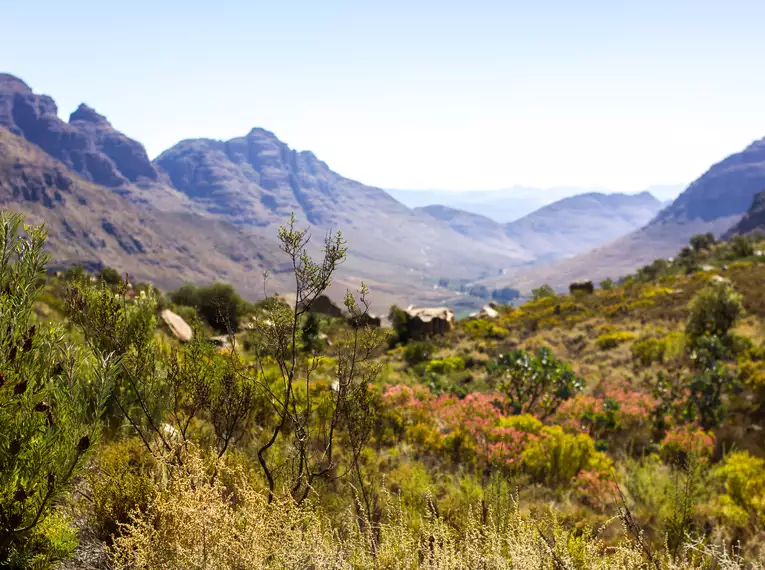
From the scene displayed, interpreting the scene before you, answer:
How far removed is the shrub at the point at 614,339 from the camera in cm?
1658

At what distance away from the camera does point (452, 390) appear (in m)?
12.3

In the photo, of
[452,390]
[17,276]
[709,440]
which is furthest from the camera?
[452,390]

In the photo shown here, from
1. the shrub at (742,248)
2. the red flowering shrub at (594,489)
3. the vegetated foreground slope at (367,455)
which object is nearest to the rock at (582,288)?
→ the shrub at (742,248)

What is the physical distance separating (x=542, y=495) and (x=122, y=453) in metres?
5.24

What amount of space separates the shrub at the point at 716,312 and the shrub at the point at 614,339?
2082mm

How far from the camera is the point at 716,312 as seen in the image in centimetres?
1435

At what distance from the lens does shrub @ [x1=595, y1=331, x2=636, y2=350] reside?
1658 centimetres

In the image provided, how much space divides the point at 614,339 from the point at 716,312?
325cm

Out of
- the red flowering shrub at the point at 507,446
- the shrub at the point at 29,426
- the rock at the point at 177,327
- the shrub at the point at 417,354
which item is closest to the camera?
the shrub at the point at 29,426

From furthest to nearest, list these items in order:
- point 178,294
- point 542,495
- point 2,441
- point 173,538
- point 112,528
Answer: point 178,294
point 542,495
point 112,528
point 173,538
point 2,441

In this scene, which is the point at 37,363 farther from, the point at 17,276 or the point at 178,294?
the point at 178,294

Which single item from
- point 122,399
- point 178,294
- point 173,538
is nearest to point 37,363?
point 173,538

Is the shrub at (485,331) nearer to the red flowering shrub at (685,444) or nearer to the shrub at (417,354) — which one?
the shrub at (417,354)

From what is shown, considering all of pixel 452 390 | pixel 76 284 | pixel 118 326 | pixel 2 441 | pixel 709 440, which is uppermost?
pixel 76 284
